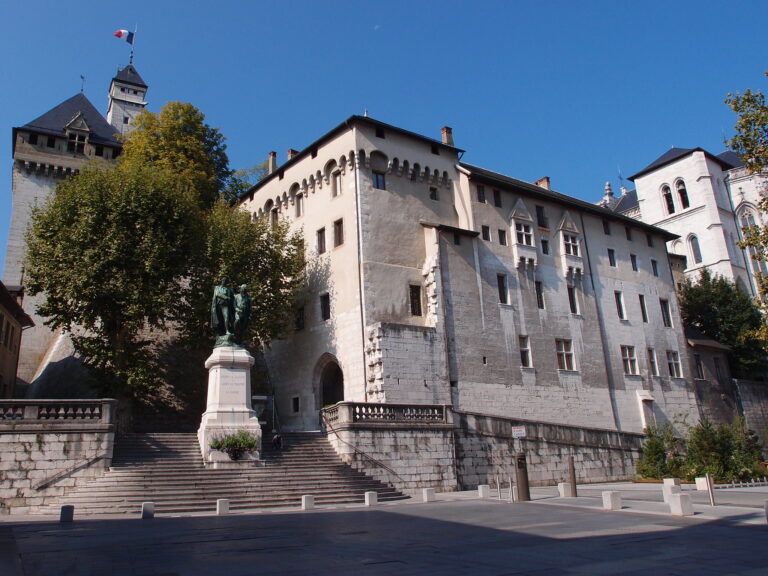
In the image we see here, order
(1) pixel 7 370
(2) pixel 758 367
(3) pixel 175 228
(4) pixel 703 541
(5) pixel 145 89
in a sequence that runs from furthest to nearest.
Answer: (5) pixel 145 89 < (2) pixel 758 367 < (1) pixel 7 370 < (3) pixel 175 228 < (4) pixel 703 541

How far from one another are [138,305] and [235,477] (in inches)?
429

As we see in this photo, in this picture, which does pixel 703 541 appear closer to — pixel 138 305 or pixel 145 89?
pixel 138 305

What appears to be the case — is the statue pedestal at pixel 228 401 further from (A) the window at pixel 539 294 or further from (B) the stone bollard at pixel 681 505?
(A) the window at pixel 539 294

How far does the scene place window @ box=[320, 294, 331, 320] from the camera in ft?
111

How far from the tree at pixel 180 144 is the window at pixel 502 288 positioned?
20.2 meters

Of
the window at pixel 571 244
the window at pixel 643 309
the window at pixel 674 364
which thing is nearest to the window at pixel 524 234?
the window at pixel 571 244

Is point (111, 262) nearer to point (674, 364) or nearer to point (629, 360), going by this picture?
point (629, 360)

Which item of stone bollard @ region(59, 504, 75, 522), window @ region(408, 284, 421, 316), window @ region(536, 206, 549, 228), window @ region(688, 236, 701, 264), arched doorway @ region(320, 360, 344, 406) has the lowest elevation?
stone bollard @ region(59, 504, 75, 522)

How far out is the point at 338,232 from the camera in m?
34.4

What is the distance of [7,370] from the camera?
34.8 m

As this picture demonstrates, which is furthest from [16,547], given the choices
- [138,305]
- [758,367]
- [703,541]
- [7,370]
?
[758,367]

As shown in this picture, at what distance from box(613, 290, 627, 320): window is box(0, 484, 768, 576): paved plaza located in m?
26.3

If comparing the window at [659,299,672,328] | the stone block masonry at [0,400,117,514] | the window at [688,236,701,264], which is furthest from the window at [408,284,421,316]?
the window at [688,236,701,264]

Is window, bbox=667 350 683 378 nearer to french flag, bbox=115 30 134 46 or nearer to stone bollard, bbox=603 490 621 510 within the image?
stone bollard, bbox=603 490 621 510
